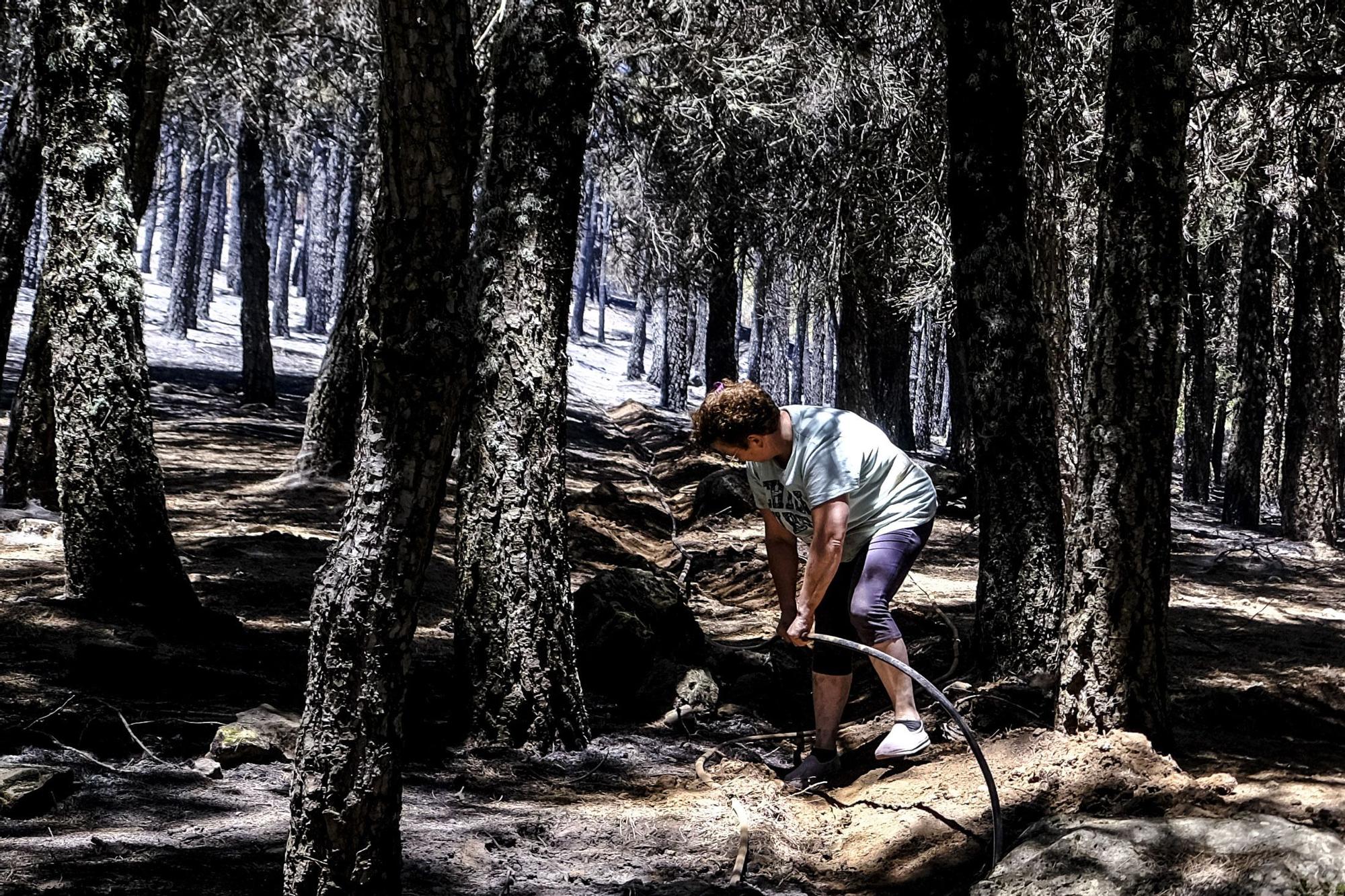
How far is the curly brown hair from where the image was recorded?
14.9 ft

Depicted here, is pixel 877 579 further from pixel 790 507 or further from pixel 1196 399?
pixel 1196 399

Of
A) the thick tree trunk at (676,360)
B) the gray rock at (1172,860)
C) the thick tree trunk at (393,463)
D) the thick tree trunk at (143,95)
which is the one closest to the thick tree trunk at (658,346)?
the thick tree trunk at (676,360)

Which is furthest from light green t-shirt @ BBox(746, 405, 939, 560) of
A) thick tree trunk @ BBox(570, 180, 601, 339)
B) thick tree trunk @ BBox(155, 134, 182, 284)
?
thick tree trunk @ BBox(570, 180, 601, 339)

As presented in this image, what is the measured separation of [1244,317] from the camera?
16.9 metres

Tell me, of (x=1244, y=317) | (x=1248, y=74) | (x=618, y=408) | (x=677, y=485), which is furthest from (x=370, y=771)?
(x=618, y=408)

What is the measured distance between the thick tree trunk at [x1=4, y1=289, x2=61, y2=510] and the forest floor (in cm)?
40

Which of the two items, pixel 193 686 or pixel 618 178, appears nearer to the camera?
pixel 193 686

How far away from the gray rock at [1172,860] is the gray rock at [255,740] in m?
2.78

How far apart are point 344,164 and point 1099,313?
3154 cm

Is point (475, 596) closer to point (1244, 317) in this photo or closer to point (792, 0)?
point (792, 0)

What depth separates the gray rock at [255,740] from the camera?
454 cm

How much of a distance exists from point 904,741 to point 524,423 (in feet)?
6.99

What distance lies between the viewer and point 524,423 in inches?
199

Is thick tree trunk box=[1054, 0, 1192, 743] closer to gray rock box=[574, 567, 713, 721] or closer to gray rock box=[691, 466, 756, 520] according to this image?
gray rock box=[574, 567, 713, 721]
